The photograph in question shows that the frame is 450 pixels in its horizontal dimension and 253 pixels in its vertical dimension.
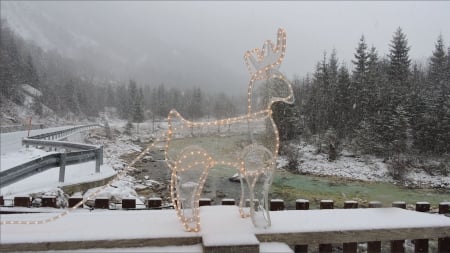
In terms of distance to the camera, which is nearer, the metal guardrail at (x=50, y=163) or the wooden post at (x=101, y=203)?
the wooden post at (x=101, y=203)

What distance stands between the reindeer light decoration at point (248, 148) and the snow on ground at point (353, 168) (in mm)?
4395

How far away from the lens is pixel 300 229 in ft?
8.66

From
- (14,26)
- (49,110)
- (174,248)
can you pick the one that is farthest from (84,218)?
(14,26)

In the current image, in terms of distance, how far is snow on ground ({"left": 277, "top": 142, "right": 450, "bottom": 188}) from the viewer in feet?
20.9

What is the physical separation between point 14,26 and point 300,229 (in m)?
35.4

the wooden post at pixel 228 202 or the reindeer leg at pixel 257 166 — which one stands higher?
the reindeer leg at pixel 257 166

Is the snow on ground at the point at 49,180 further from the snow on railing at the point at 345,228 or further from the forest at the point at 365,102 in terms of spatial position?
the forest at the point at 365,102

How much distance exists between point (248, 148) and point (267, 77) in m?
0.67

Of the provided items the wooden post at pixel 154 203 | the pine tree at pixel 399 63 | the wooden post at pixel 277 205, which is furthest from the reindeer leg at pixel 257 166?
the pine tree at pixel 399 63

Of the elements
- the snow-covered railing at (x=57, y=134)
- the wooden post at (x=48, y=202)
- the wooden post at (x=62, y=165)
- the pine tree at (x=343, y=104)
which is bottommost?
the wooden post at (x=48, y=202)

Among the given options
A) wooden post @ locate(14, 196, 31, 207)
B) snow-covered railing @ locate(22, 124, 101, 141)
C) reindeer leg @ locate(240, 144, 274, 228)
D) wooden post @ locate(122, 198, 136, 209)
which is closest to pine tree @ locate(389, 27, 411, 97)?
reindeer leg @ locate(240, 144, 274, 228)

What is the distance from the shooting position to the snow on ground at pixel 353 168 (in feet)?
20.9

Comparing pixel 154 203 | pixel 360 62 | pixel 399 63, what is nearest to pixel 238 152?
pixel 154 203

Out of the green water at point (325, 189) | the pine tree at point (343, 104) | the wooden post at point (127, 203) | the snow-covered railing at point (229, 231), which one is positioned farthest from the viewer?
the pine tree at point (343, 104)
